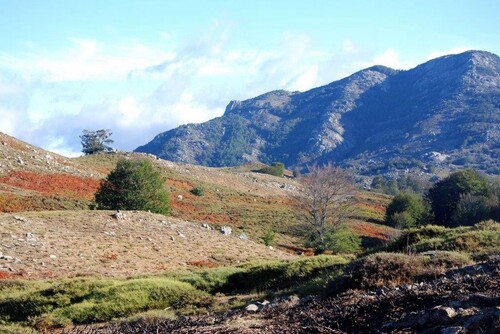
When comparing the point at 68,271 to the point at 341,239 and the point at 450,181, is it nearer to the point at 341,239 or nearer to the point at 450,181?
the point at 341,239

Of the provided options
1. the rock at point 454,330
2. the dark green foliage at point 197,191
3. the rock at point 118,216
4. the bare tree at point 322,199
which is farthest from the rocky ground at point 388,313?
the dark green foliage at point 197,191

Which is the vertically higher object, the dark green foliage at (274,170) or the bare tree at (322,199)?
the dark green foliage at (274,170)

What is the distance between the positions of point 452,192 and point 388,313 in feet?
202

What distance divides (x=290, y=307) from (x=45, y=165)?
4931 cm

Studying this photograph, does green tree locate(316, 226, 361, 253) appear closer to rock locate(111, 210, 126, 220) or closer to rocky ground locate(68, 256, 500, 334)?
rock locate(111, 210, 126, 220)

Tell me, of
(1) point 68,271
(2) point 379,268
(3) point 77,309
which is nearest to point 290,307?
(2) point 379,268

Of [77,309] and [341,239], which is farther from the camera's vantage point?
[341,239]

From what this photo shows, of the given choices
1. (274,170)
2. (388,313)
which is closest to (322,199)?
(388,313)

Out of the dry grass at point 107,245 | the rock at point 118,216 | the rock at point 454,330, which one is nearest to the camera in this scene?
the rock at point 454,330

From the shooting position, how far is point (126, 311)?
13047mm

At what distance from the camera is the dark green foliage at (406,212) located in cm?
5941

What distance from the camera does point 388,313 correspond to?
6.75 meters

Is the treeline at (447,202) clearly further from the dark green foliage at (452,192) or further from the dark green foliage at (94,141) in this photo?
the dark green foliage at (94,141)

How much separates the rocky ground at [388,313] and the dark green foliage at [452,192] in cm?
5570
